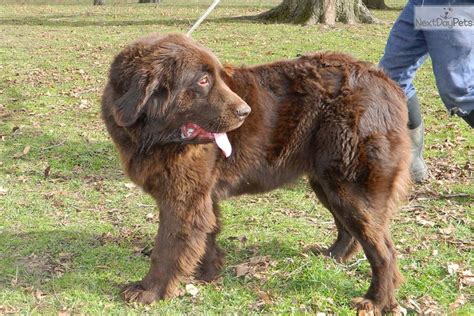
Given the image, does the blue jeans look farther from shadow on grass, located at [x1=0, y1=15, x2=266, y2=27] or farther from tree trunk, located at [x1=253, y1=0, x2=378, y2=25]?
shadow on grass, located at [x1=0, y1=15, x2=266, y2=27]

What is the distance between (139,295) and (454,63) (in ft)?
9.27

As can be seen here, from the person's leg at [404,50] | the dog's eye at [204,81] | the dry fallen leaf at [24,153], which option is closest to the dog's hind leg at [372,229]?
the dog's eye at [204,81]

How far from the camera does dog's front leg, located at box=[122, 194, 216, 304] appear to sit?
343cm

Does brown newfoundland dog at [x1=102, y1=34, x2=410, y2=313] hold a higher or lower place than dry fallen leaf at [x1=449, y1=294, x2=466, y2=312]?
higher

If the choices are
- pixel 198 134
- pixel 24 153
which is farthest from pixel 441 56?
pixel 24 153

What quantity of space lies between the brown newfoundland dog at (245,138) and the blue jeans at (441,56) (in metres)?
0.97

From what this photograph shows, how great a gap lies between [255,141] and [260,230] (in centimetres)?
124

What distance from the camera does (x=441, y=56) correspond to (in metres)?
4.23

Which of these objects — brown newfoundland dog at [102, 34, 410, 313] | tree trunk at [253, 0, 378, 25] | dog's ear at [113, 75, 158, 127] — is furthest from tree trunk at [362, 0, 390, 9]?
dog's ear at [113, 75, 158, 127]

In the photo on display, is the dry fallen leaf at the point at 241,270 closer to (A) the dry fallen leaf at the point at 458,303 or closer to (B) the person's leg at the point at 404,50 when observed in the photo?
(A) the dry fallen leaf at the point at 458,303

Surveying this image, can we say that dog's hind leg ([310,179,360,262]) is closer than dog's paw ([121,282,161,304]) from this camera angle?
No

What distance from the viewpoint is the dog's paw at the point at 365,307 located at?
334 cm

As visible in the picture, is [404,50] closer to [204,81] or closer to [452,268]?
[452,268]

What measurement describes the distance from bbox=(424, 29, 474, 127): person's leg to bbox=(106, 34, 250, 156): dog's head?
5.91 ft
